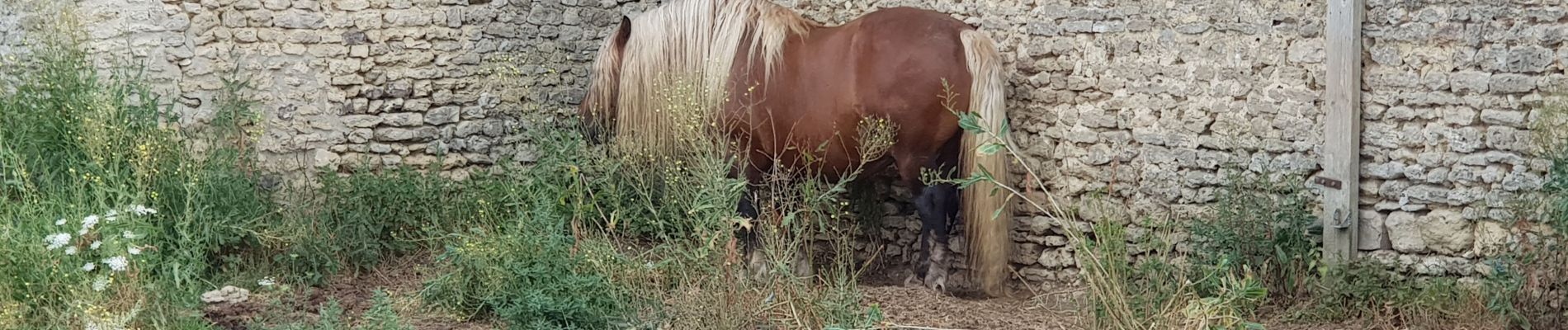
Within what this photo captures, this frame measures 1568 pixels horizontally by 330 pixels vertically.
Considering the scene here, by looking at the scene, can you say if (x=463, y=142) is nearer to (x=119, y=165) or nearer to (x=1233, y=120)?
(x=119, y=165)

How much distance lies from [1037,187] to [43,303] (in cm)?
383

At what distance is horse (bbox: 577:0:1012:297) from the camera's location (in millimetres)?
6406

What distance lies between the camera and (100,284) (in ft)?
17.5

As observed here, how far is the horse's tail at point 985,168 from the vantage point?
20.7 feet

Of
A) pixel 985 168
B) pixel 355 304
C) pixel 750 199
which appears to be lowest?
pixel 355 304

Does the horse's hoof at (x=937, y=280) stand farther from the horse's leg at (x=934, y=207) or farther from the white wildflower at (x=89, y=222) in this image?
the white wildflower at (x=89, y=222)

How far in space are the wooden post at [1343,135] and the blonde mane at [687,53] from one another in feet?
6.97

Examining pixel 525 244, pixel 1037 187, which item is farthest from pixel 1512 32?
pixel 525 244

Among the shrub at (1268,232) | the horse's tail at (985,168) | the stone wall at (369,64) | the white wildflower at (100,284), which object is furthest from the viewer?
the stone wall at (369,64)

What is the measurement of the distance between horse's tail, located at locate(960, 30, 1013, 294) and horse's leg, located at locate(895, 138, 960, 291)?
10 cm

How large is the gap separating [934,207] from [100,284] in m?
3.17

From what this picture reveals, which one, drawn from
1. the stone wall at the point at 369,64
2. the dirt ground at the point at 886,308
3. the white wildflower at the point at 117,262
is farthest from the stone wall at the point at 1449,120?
the white wildflower at the point at 117,262

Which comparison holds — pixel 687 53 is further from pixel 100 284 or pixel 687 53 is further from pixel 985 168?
pixel 100 284

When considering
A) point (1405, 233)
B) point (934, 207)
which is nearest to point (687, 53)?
point (934, 207)
